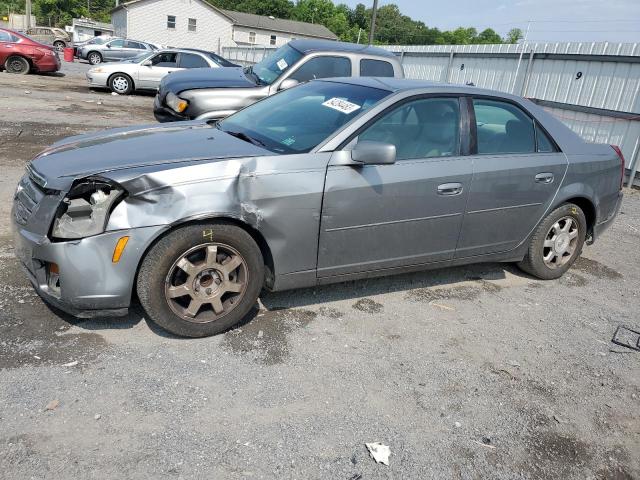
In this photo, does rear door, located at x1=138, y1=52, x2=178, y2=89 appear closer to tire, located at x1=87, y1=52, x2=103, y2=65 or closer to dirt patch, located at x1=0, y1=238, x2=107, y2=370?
tire, located at x1=87, y1=52, x2=103, y2=65

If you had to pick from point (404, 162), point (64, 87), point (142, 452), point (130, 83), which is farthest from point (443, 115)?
point (64, 87)

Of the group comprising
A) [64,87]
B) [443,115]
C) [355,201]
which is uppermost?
[443,115]

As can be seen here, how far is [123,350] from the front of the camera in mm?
3355

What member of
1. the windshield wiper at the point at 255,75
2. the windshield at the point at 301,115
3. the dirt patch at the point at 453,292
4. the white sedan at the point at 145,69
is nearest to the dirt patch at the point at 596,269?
the dirt patch at the point at 453,292

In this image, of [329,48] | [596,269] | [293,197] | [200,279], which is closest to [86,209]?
[200,279]

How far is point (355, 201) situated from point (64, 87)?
15.8 meters

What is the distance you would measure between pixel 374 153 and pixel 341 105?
2.30 ft

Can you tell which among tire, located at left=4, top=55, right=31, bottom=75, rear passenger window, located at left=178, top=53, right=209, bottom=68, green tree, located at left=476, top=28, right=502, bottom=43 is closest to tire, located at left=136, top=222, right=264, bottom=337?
rear passenger window, located at left=178, top=53, right=209, bottom=68

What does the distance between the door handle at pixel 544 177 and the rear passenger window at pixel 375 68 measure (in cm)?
475

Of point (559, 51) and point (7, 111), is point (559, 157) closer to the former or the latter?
point (559, 51)

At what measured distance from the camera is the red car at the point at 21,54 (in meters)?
18.1

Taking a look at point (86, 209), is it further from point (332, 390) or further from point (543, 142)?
point (543, 142)

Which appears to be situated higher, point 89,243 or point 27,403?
point 89,243

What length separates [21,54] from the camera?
720 inches
